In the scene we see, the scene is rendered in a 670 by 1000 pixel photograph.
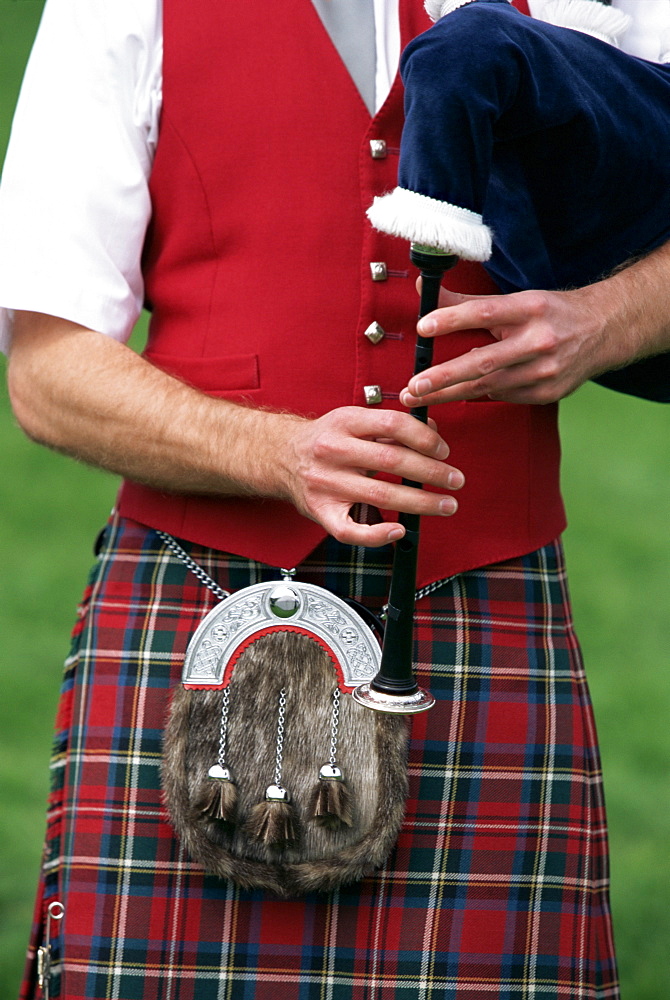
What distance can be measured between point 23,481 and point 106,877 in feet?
16.6

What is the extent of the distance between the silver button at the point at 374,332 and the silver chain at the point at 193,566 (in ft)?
1.27

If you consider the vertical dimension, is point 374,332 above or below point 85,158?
below

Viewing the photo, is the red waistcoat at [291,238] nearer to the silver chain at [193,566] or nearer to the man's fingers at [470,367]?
the silver chain at [193,566]

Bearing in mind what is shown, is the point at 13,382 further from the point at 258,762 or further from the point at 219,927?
the point at 219,927

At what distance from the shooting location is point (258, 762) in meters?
1.57

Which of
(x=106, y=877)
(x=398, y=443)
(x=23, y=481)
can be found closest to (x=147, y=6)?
(x=398, y=443)

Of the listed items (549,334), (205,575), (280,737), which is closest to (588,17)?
(549,334)

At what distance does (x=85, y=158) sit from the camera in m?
1.59

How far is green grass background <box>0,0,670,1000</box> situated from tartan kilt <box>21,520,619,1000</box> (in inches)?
58.0

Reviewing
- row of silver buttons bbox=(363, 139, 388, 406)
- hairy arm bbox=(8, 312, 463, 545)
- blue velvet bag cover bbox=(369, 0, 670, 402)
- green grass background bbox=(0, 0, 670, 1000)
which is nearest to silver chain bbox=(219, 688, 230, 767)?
hairy arm bbox=(8, 312, 463, 545)

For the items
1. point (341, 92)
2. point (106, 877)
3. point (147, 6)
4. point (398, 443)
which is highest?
point (147, 6)

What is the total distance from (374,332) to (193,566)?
1.32 ft

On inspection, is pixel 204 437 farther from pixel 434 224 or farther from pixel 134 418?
pixel 434 224

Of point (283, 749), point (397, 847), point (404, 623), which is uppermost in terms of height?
point (404, 623)
